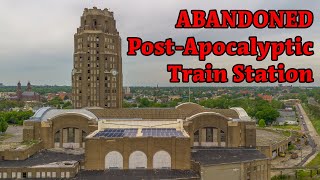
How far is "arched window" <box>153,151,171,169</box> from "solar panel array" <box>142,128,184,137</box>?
3564mm

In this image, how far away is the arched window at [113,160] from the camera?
62.9 m

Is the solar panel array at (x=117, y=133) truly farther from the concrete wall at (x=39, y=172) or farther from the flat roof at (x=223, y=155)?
the flat roof at (x=223, y=155)

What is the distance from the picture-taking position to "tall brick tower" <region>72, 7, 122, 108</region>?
9738 cm

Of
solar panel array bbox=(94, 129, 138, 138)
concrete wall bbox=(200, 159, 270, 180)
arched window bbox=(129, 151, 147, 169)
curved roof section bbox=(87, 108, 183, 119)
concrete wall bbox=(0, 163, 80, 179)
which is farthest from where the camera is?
curved roof section bbox=(87, 108, 183, 119)

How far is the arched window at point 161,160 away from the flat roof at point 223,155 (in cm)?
542

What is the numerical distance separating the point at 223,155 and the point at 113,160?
66.8ft

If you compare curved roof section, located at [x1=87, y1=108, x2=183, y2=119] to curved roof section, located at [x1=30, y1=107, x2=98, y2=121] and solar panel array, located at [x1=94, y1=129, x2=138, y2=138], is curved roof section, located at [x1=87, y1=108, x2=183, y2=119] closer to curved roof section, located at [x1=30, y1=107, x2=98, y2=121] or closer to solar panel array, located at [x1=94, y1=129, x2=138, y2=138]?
curved roof section, located at [x1=30, y1=107, x2=98, y2=121]

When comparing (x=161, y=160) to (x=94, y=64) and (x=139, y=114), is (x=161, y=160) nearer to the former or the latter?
(x=139, y=114)

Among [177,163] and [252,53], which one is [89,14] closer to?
[177,163]

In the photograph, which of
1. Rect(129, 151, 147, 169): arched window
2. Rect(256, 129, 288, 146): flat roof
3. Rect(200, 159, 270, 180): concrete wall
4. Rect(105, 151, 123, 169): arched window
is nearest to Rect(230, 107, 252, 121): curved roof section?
Rect(200, 159, 270, 180): concrete wall

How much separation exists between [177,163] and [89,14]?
52042 millimetres

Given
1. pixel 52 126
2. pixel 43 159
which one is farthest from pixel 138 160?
pixel 52 126

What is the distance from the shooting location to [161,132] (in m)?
68.9

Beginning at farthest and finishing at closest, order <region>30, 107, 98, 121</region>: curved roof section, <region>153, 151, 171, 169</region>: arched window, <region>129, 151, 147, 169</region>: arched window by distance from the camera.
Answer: <region>30, 107, 98, 121</region>: curved roof section
<region>153, 151, 171, 169</region>: arched window
<region>129, 151, 147, 169</region>: arched window
